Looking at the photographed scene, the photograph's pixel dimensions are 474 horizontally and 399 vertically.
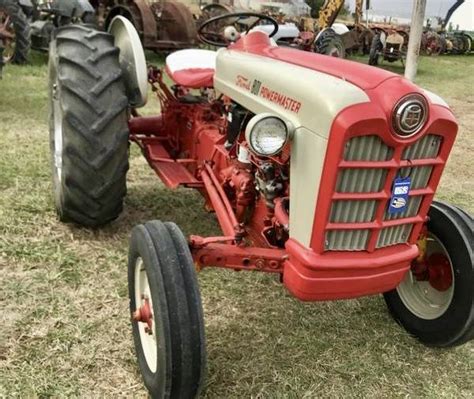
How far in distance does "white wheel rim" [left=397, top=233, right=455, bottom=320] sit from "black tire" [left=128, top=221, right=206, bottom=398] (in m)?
1.23

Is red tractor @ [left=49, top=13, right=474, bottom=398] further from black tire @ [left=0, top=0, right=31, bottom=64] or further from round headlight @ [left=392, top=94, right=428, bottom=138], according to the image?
black tire @ [left=0, top=0, right=31, bottom=64]

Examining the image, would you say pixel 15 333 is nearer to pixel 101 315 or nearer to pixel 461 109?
pixel 101 315

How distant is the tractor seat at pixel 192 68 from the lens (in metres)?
3.24

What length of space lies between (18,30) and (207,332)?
7.12 meters

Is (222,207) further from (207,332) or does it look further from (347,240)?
(347,240)

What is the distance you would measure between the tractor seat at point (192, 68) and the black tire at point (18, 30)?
5494 millimetres

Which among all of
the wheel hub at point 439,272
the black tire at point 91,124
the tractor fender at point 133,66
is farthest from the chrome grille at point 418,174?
the tractor fender at point 133,66

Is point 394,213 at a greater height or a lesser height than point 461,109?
greater

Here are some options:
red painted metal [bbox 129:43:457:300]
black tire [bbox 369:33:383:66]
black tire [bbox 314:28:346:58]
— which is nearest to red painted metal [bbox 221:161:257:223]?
red painted metal [bbox 129:43:457:300]

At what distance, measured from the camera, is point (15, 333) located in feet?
7.98

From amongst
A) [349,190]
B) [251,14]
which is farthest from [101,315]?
[251,14]

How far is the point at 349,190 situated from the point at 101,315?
1.36m

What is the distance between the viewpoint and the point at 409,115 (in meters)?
1.85

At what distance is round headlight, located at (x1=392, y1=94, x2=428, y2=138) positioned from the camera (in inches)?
72.4
